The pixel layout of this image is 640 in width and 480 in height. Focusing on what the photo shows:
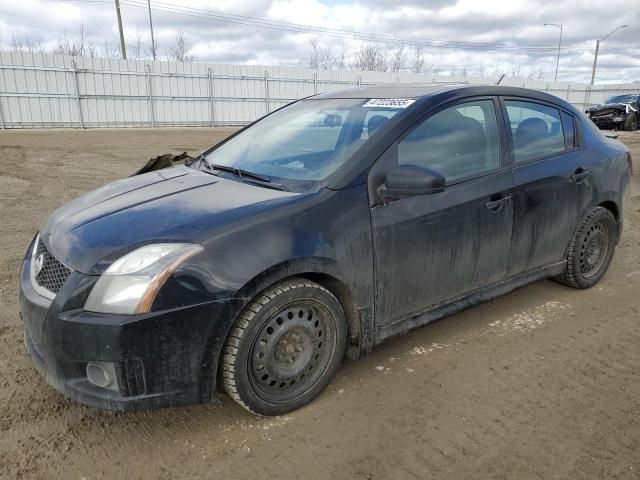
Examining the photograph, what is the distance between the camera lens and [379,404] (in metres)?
2.75

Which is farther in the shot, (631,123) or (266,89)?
(266,89)

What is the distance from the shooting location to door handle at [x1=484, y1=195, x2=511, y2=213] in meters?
3.23

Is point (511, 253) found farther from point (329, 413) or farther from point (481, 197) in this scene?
point (329, 413)

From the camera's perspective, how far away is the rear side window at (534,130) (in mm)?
3531

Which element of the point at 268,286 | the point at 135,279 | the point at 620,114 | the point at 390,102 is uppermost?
the point at 390,102

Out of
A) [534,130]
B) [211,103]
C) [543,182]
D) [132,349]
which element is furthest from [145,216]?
[211,103]

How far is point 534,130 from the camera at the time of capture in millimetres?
3693

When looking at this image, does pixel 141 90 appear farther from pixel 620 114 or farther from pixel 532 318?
pixel 532 318

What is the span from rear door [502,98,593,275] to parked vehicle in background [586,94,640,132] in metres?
21.7

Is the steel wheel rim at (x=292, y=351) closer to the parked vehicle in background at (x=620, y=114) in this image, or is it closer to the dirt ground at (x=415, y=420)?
the dirt ground at (x=415, y=420)

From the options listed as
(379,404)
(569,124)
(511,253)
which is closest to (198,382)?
(379,404)

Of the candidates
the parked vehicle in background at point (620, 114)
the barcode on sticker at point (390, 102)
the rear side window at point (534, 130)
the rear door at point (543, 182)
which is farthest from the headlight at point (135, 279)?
the parked vehicle in background at point (620, 114)

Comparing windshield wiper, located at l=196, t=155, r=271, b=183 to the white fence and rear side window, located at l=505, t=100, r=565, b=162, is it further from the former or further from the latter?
the white fence

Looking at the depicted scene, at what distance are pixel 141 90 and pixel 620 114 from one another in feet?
68.3
